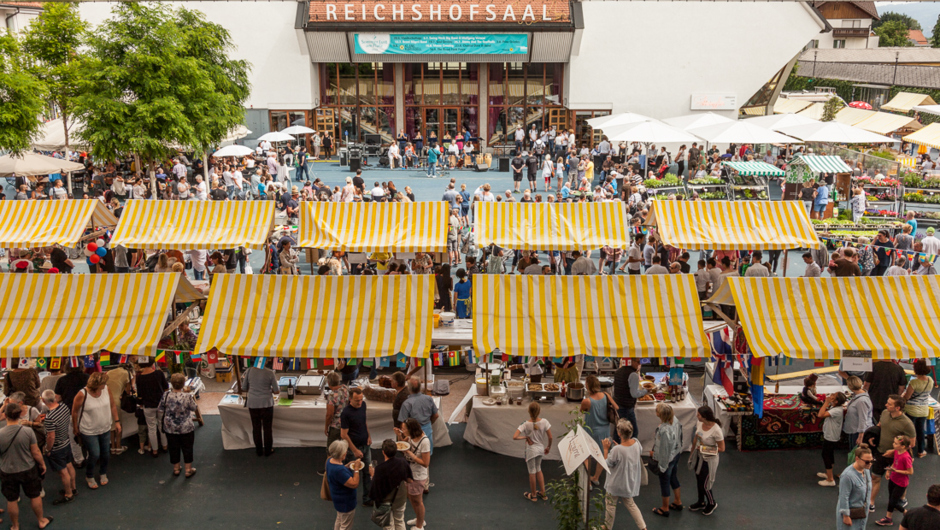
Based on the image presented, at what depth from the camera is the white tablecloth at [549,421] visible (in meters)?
9.17

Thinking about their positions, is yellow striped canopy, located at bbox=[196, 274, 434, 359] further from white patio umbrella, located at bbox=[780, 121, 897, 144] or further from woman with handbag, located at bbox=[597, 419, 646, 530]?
white patio umbrella, located at bbox=[780, 121, 897, 144]

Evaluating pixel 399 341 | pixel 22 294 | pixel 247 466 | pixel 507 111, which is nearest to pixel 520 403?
pixel 399 341

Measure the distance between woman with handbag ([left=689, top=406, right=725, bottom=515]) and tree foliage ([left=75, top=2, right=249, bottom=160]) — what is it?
1526cm

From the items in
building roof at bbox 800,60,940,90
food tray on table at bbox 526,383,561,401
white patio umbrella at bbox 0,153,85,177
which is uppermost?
building roof at bbox 800,60,940,90

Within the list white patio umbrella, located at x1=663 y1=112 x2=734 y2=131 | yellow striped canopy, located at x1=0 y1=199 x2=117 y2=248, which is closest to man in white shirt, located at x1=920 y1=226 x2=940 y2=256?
white patio umbrella, located at x1=663 y1=112 x2=734 y2=131

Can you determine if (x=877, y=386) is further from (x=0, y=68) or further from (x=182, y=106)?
(x=0, y=68)

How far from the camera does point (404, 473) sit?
6.96 meters

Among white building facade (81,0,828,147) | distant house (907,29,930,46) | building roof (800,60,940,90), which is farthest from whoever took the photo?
distant house (907,29,930,46)

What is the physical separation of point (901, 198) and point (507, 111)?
17.4 meters

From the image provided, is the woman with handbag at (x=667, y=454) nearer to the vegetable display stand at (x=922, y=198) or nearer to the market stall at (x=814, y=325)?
the market stall at (x=814, y=325)

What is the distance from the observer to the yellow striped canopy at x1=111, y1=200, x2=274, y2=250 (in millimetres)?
13883

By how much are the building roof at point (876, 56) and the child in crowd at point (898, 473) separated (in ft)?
215

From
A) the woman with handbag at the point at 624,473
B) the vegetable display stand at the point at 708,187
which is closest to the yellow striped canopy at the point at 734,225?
the vegetable display stand at the point at 708,187

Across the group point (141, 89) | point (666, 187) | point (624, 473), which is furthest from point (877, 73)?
point (624, 473)
